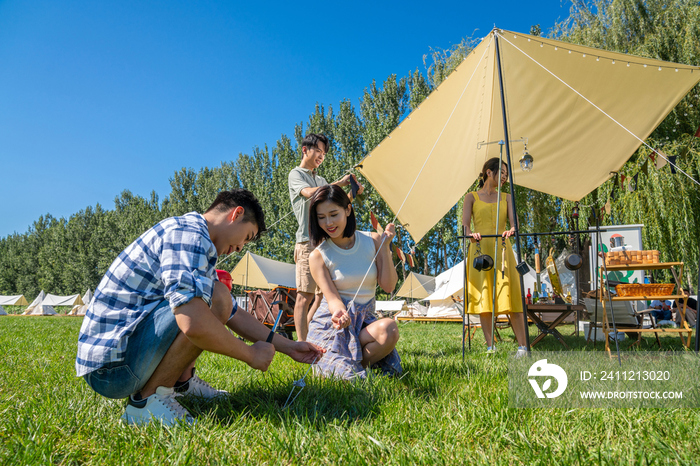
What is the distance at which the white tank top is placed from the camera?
99.5 inches

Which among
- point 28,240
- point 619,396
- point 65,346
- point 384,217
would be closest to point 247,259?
point 384,217

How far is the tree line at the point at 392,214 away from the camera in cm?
823

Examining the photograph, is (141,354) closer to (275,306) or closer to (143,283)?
(143,283)

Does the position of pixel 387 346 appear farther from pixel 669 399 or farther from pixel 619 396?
pixel 669 399

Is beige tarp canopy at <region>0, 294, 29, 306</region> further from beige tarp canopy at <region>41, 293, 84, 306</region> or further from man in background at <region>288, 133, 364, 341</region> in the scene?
man in background at <region>288, 133, 364, 341</region>

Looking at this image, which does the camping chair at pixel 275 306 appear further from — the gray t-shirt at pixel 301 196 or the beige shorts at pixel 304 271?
the gray t-shirt at pixel 301 196

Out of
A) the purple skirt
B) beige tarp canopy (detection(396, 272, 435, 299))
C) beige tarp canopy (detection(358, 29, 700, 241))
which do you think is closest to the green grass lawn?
the purple skirt

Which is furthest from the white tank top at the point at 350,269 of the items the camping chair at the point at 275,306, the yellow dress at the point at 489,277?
the camping chair at the point at 275,306

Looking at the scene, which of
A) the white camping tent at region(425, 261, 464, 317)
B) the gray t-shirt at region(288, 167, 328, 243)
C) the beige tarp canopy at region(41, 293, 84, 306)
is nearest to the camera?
the gray t-shirt at region(288, 167, 328, 243)

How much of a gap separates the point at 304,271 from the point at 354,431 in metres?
2.36

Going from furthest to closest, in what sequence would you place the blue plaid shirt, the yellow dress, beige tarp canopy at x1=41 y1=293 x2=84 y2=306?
beige tarp canopy at x1=41 y1=293 x2=84 y2=306
the yellow dress
the blue plaid shirt

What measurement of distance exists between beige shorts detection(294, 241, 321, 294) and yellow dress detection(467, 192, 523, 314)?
1483 millimetres

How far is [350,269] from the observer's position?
2.54m

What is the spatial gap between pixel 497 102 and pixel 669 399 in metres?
3.76
